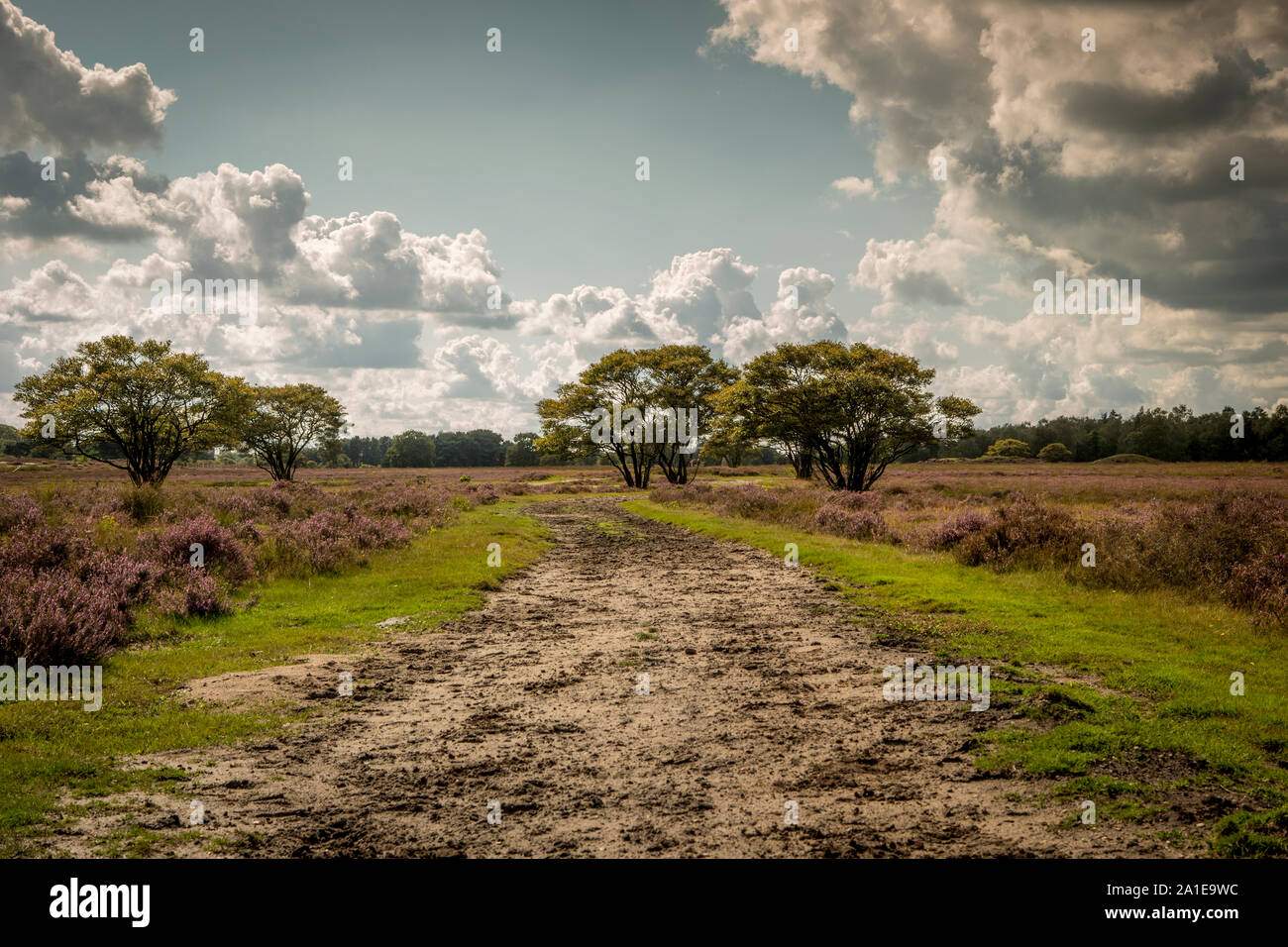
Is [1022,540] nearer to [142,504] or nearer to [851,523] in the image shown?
[851,523]

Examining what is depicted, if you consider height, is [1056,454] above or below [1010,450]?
below

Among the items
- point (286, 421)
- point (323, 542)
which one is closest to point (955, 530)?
point (323, 542)

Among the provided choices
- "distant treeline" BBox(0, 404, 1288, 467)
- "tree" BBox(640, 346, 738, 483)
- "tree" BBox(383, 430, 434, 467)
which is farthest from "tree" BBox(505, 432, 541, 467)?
"tree" BBox(640, 346, 738, 483)

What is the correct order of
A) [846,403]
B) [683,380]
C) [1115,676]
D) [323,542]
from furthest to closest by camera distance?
1. [683,380]
2. [846,403]
3. [323,542]
4. [1115,676]

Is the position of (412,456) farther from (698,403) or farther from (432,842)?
(432,842)

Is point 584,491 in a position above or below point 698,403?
below

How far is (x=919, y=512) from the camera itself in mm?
29781

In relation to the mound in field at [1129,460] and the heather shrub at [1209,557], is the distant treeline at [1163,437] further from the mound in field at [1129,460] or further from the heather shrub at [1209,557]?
the heather shrub at [1209,557]

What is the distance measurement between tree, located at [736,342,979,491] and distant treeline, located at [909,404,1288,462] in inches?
888

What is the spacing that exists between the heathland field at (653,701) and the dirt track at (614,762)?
38 mm

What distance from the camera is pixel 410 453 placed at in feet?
562

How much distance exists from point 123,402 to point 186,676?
47609 mm

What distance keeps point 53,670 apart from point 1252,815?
493 inches
